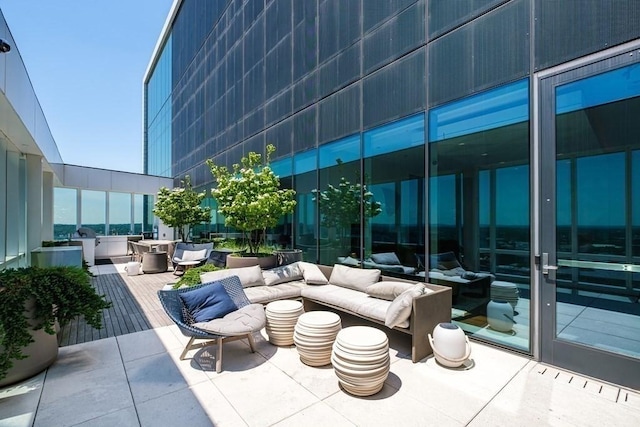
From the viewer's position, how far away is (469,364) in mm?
3521

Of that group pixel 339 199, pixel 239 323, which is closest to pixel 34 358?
pixel 239 323

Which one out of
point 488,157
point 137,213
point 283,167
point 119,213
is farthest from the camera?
point 137,213

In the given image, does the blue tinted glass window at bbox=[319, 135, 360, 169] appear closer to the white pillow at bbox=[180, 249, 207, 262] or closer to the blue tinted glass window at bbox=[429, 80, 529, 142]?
the blue tinted glass window at bbox=[429, 80, 529, 142]

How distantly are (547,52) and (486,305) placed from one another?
10.9ft

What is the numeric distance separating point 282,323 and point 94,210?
16.3 m

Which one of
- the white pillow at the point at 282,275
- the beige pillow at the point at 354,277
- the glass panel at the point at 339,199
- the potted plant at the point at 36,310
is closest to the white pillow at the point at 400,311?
the beige pillow at the point at 354,277

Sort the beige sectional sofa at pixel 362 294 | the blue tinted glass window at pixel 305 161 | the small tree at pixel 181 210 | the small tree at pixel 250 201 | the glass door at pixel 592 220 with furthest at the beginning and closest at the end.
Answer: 1. the small tree at pixel 181 210
2. the blue tinted glass window at pixel 305 161
3. the small tree at pixel 250 201
4. the beige sectional sofa at pixel 362 294
5. the glass door at pixel 592 220

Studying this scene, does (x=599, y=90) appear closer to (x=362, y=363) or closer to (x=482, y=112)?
(x=482, y=112)

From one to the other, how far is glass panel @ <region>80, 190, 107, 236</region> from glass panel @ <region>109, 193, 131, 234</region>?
1.02 feet

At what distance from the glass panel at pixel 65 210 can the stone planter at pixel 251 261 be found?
13.1m

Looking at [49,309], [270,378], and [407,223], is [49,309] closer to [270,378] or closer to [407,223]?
[270,378]

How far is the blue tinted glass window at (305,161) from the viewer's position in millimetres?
7273

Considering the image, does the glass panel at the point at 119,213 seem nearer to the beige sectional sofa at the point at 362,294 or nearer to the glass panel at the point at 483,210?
the beige sectional sofa at the point at 362,294

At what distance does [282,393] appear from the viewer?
9.57ft
